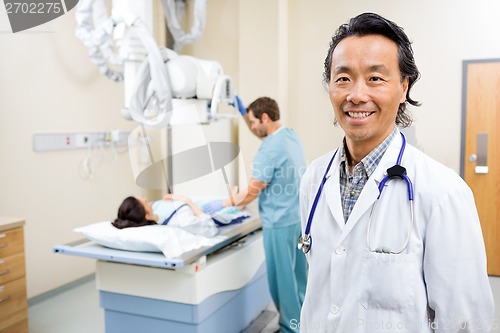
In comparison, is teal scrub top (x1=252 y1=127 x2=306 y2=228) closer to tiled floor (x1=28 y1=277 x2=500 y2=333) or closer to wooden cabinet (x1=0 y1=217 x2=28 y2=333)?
tiled floor (x1=28 y1=277 x2=500 y2=333)

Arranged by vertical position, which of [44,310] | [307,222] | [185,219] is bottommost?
[44,310]

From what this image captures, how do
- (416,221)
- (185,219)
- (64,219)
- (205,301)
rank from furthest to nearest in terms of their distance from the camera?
(64,219) → (185,219) → (205,301) → (416,221)

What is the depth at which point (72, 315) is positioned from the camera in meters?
2.58

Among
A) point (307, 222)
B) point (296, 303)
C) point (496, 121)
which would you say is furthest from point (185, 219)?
point (496, 121)

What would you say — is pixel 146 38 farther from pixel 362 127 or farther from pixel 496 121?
pixel 496 121

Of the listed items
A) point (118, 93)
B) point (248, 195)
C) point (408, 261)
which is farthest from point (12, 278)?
point (408, 261)

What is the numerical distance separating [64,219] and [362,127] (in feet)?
8.53

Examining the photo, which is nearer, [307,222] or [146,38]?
[307,222]

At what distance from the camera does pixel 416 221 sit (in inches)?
31.8

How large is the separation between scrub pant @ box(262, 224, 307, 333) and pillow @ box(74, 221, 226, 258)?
0.37 meters

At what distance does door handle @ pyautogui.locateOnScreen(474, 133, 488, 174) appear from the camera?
199cm

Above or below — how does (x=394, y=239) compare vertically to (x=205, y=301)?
above

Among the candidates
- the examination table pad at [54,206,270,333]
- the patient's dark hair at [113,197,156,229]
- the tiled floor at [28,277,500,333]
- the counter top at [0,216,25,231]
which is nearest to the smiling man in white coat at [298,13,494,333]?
the examination table pad at [54,206,270,333]

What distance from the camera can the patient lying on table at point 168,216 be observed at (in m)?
2.02
